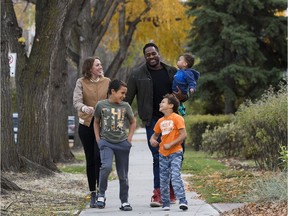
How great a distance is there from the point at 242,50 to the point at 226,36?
2.71 ft

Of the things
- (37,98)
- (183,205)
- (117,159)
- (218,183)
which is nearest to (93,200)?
(117,159)

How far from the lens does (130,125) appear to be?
35.8 feet

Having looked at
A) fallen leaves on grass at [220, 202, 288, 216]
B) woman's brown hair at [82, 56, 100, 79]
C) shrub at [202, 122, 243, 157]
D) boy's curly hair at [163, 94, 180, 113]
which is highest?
woman's brown hair at [82, 56, 100, 79]

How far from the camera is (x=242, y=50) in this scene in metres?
31.8

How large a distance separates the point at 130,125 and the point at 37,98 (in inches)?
238

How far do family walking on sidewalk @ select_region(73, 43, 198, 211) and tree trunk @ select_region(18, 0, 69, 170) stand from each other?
14.8 feet

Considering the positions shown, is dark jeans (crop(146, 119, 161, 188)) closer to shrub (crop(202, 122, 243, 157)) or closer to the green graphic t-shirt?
the green graphic t-shirt

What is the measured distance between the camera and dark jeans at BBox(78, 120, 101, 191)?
11.0 m

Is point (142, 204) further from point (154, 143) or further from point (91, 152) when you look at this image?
point (154, 143)

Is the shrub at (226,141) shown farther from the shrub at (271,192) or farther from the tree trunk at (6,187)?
the shrub at (271,192)

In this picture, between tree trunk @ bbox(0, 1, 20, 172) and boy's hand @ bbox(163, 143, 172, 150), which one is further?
tree trunk @ bbox(0, 1, 20, 172)

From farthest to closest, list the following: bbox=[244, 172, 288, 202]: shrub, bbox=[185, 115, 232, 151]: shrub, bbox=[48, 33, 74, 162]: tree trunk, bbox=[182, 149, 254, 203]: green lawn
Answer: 1. bbox=[185, 115, 232, 151]: shrub
2. bbox=[48, 33, 74, 162]: tree trunk
3. bbox=[182, 149, 254, 203]: green lawn
4. bbox=[244, 172, 288, 202]: shrub

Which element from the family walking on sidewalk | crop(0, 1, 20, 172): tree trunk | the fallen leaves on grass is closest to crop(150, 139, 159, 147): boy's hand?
the family walking on sidewalk

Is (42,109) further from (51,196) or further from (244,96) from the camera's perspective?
(244,96)
